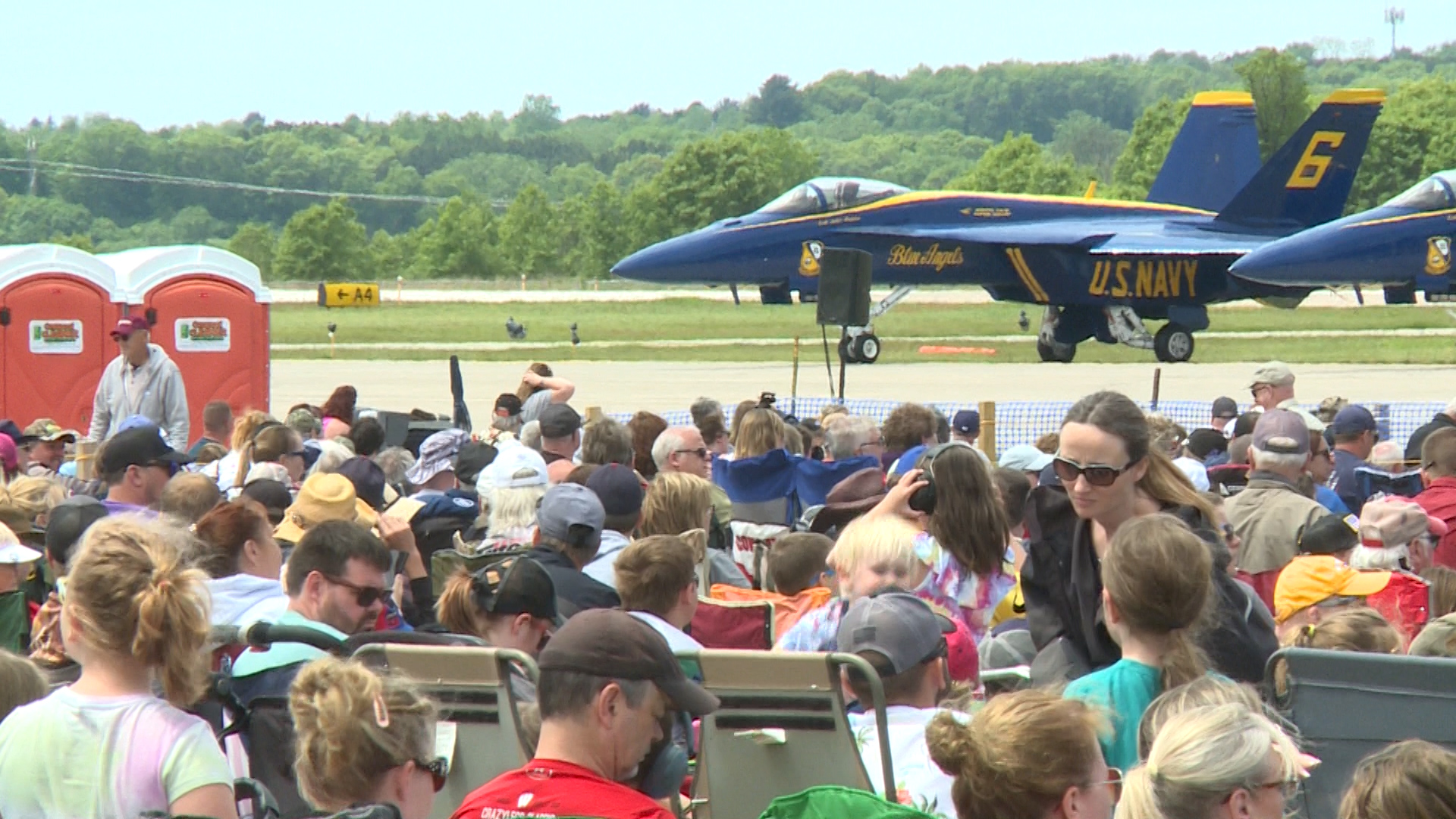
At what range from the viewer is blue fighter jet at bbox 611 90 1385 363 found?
30.8 meters

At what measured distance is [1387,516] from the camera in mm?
5660

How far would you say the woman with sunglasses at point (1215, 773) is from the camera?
9.33 feet

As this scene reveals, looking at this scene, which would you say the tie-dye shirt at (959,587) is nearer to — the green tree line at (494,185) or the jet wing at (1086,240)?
the jet wing at (1086,240)

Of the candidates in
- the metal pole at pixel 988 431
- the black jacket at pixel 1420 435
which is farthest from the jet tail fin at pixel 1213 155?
the black jacket at pixel 1420 435

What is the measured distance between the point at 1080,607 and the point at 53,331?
14243 millimetres

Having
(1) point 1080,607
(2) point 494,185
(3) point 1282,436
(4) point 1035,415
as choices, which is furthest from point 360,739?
(2) point 494,185

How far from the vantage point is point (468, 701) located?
3951 mm

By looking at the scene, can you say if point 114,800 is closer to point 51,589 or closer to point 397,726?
point 397,726

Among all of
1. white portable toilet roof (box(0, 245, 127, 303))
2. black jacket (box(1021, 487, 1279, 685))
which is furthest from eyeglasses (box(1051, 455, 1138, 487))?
white portable toilet roof (box(0, 245, 127, 303))

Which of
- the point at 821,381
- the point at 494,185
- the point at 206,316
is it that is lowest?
the point at 821,381

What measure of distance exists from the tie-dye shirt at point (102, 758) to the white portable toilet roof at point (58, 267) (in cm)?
1396

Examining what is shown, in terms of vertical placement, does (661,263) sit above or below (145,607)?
above

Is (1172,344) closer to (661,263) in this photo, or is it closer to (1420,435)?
(661,263)

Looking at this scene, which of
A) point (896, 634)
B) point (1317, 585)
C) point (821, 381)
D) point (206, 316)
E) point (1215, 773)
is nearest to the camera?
Answer: point (1215, 773)
